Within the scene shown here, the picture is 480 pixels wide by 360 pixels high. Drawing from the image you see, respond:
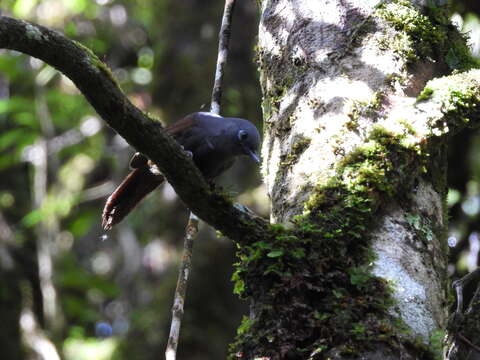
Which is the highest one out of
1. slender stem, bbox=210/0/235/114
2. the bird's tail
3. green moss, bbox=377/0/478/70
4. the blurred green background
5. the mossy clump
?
the blurred green background

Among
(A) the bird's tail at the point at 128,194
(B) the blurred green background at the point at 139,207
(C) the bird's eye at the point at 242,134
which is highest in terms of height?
(B) the blurred green background at the point at 139,207

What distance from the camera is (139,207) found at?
8453 mm

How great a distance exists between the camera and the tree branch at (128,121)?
7.92 feet

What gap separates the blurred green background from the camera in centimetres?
700

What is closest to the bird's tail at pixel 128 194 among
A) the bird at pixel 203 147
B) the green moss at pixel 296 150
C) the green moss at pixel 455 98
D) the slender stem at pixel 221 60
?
the bird at pixel 203 147

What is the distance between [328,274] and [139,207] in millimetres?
6005

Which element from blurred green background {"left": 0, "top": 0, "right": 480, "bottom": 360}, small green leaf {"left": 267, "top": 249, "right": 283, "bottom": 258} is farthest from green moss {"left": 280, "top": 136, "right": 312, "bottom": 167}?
blurred green background {"left": 0, "top": 0, "right": 480, "bottom": 360}

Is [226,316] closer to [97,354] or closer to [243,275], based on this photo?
[97,354]

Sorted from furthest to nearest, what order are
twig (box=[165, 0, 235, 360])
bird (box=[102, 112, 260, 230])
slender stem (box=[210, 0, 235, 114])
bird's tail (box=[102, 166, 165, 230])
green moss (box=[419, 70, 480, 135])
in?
bird (box=[102, 112, 260, 230]), bird's tail (box=[102, 166, 165, 230]), slender stem (box=[210, 0, 235, 114]), twig (box=[165, 0, 235, 360]), green moss (box=[419, 70, 480, 135])

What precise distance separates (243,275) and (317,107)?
0.96m

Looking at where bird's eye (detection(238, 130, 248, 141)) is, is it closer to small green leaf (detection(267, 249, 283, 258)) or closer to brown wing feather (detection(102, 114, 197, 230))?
brown wing feather (detection(102, 114, 197, 230))

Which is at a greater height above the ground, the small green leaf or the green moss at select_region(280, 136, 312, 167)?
the green moss at select_region(280, 136, 312, 167)

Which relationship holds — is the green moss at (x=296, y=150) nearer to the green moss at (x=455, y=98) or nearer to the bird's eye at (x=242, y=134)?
the green moss at (x=455, y=98)

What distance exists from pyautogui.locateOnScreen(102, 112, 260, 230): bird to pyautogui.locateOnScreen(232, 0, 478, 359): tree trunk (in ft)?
3.13
